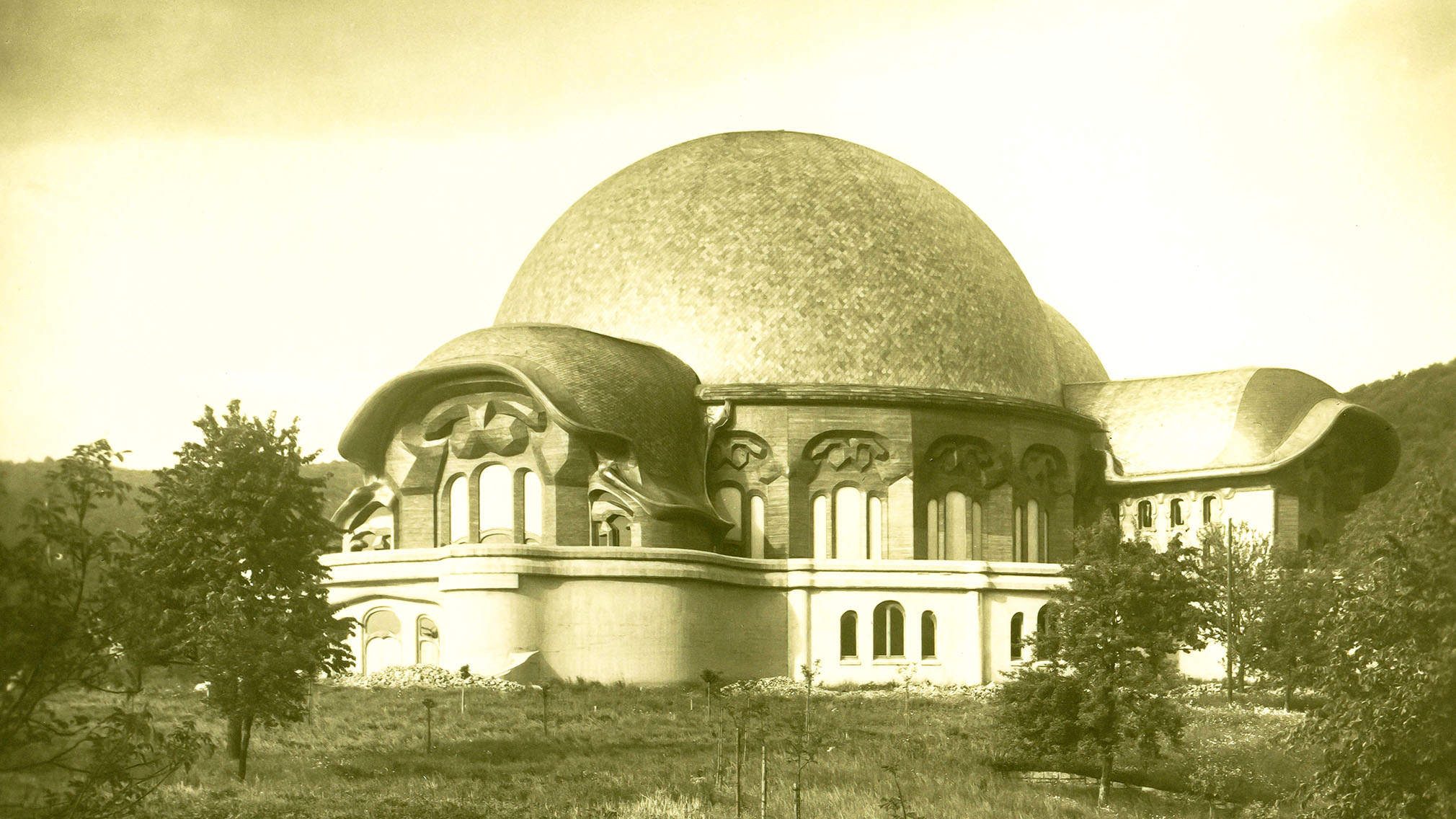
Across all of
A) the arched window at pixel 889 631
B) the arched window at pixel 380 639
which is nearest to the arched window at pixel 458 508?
the arched window at pixel 380 639

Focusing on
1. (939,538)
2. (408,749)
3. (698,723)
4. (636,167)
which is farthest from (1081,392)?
(408,749)

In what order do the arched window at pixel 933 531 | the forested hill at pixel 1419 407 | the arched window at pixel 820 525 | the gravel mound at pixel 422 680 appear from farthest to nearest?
the forested hill at pixel 1419 407 → the arched window at pixel 933 531 → the arched window at pixel 820 525 → the gravel mound at pixel 422 680

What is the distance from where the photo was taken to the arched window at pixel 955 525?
50.3 meters

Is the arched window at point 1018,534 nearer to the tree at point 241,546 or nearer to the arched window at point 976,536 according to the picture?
the arched window at point 976,536

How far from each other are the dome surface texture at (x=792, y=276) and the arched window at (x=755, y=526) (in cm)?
357

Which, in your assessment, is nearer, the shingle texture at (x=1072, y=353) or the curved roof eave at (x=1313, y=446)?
the curved roof eave at (x=1313, y=446)

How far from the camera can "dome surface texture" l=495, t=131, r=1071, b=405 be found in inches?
1957

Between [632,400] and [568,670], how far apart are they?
791 centimetres

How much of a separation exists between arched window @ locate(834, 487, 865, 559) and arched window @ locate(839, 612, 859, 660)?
219cm

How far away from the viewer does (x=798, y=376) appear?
1937 inches

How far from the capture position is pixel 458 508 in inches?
1786

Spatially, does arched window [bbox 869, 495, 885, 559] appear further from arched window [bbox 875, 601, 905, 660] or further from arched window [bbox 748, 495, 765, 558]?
arched window [bbox 748, 495, 765, 558]

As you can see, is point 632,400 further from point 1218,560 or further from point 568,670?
point 1218,560

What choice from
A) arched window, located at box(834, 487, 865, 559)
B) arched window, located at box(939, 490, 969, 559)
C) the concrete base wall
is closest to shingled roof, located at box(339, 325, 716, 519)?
the concrete base wall
